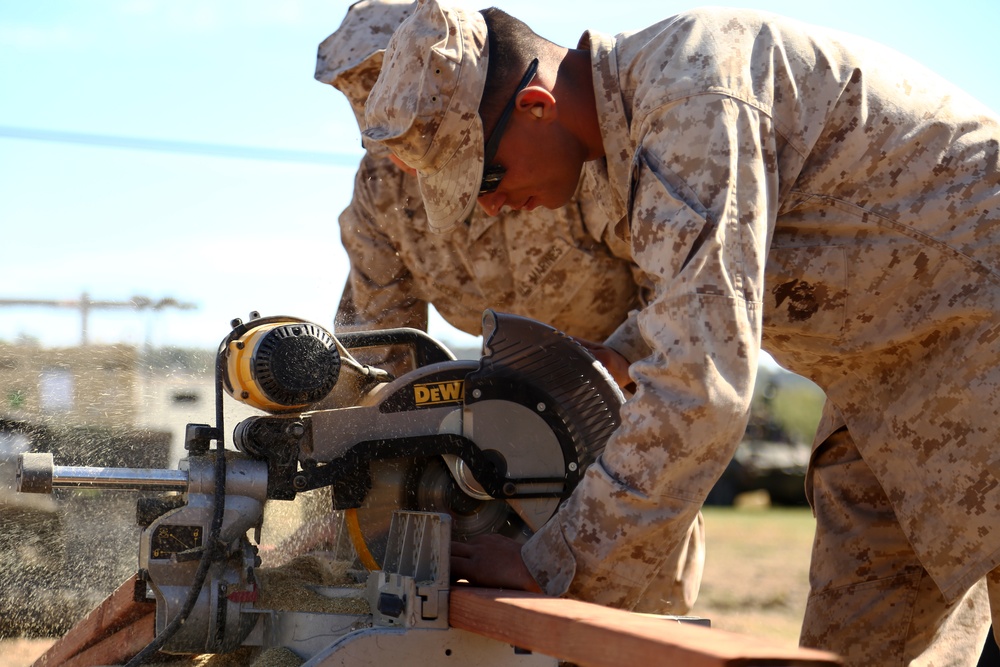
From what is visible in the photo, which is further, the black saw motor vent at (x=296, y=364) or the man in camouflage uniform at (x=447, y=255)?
the man in camouflage uniform at (x=447, y=255)

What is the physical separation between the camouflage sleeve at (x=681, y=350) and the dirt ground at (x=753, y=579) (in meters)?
2.61

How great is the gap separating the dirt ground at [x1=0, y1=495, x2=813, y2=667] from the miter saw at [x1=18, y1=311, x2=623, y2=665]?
2.06 metres

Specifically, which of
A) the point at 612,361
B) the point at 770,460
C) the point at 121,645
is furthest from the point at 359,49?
the point at 770,460

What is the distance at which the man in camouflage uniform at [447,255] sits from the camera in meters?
3.99

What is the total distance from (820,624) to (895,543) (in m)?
0.28

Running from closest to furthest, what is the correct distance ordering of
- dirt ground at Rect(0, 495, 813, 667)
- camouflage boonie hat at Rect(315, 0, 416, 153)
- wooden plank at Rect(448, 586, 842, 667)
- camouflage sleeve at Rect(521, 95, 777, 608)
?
wooden plank at Rect(448, 586, 842, 667) → camouflage sleeve at Rect(521, 95, 777, 608) → camouflage boonie hat at Rect(315, 0, 416, 153) → dirt ground at Rect(0, 495, 813, 667)

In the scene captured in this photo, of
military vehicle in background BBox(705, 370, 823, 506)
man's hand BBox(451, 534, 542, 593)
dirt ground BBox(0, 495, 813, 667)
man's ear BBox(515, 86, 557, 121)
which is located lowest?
military vehicle in background BBox(705, 370, 823, 506)

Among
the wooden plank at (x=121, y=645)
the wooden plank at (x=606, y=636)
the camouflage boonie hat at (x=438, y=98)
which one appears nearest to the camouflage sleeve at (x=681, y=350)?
the wooden plank at (x=606, y=636)

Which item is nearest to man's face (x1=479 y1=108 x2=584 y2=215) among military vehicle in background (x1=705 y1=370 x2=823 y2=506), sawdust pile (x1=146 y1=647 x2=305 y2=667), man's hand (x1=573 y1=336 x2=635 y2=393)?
man's hand (x1=573 y1=336 x2=635 y2=393)

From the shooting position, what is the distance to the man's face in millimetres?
2250

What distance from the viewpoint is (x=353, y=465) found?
2.49 meters

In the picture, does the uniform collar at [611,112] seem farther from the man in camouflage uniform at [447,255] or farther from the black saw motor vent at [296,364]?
the man in camouflage uniform at [447,255]

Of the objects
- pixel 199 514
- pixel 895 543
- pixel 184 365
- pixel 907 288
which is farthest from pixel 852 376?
pixel 184 365

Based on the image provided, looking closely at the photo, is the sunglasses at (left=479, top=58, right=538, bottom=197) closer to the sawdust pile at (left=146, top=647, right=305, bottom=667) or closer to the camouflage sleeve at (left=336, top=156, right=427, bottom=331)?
the sawdust pile at (left=146, top=647, right=305, bottom=667)
